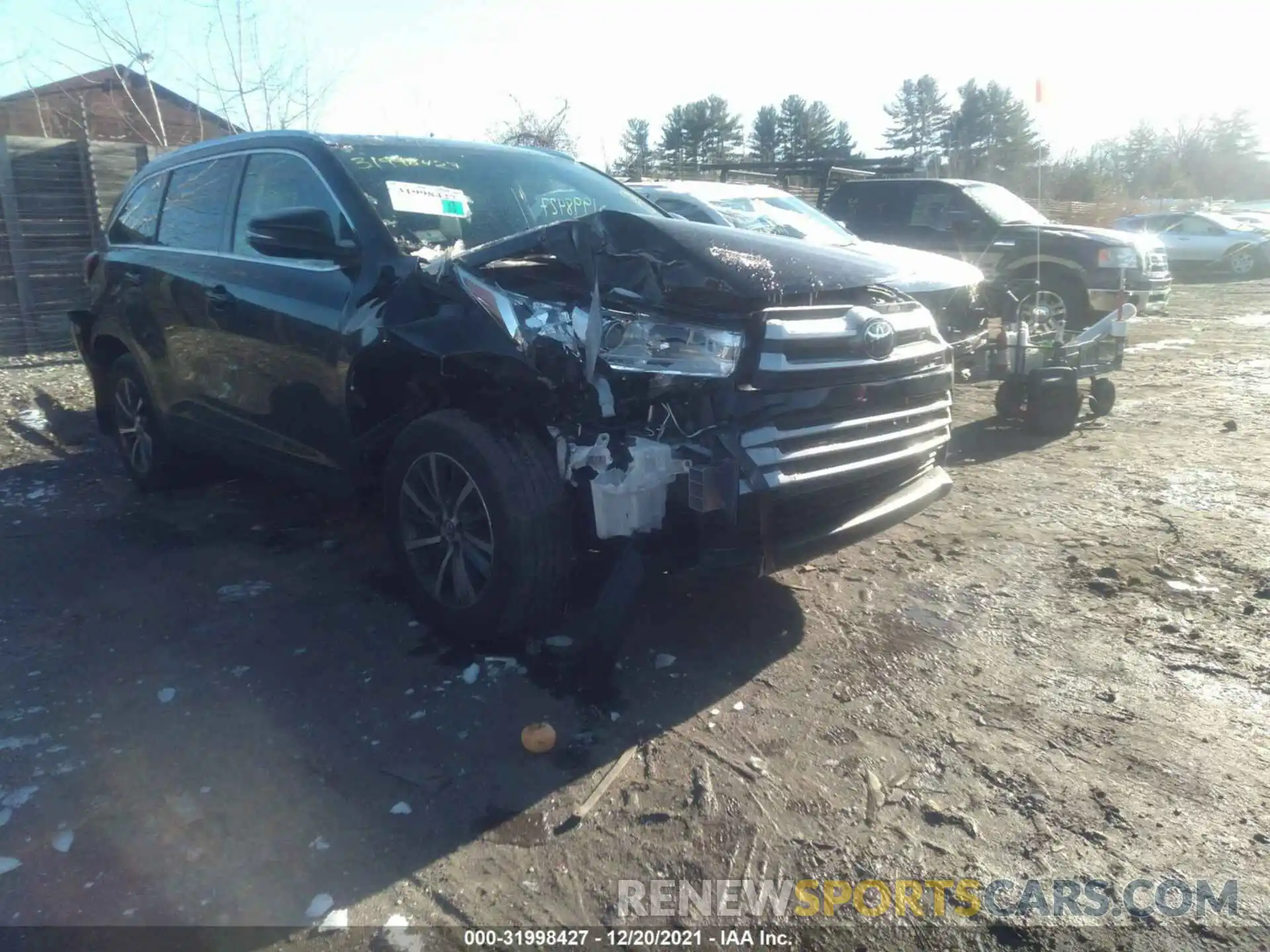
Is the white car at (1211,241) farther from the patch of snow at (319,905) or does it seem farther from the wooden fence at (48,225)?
the patch of snow at (319,905)

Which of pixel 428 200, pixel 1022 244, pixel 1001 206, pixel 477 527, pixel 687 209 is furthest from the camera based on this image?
pixel 1001 206

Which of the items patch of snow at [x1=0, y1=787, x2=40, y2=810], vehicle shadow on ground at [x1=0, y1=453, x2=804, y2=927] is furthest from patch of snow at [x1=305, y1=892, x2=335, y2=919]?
patch of snow at [x1=0, y1=787, x2=40, y2=810]

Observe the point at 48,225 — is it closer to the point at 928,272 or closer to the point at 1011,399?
the point at 928,272

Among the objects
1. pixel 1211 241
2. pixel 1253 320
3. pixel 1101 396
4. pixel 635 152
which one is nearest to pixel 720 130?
pixel 635 152

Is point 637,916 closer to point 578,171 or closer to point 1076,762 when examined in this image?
point 1076,762

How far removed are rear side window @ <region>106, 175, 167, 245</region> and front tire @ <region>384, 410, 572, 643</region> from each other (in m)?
2.81

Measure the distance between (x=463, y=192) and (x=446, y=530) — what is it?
1612mm

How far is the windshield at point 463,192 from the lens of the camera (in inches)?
164

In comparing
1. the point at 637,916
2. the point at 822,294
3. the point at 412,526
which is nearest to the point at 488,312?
the point at 412,526

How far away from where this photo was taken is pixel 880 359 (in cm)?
362

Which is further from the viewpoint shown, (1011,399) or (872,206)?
(872,206)

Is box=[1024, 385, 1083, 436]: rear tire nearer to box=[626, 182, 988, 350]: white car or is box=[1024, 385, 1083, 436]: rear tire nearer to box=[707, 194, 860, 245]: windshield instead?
box=[626, 182, 988, 350]: white car

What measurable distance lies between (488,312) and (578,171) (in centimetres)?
188

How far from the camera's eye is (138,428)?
601cm
